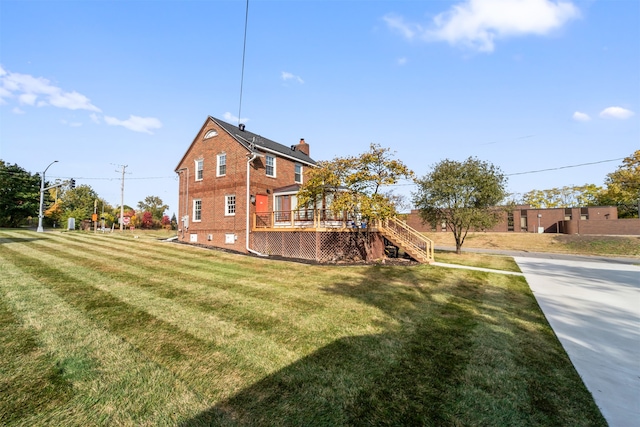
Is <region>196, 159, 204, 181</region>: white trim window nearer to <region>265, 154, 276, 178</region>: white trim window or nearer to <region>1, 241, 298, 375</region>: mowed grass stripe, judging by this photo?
<region>265, 154, 276, 178</region>: white trim window

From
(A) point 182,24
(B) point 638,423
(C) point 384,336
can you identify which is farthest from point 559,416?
(A) point 182,24

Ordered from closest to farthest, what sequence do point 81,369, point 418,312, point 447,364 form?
1. point 81,369
2. point 447,364
3. point 418,312

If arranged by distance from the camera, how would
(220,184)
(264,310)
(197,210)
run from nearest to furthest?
(264,310) < (220,184) < (197,210)

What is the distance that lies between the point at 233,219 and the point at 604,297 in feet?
57.4

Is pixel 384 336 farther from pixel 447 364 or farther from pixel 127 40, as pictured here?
pixel 127 40

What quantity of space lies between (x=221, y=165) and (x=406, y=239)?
13.4 m

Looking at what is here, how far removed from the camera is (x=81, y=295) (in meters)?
6.53

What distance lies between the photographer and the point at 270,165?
64.8 ft

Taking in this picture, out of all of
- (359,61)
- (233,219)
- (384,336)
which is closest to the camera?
(384,336)

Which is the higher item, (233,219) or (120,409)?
(233,219)

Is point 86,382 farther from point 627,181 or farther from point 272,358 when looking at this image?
point 627,181

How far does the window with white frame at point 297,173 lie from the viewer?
22.1 metres

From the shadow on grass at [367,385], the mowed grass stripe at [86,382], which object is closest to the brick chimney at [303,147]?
Answer: the shadow on grass at [367,385]

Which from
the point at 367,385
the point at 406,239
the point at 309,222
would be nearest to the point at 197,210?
the point at 309,222
